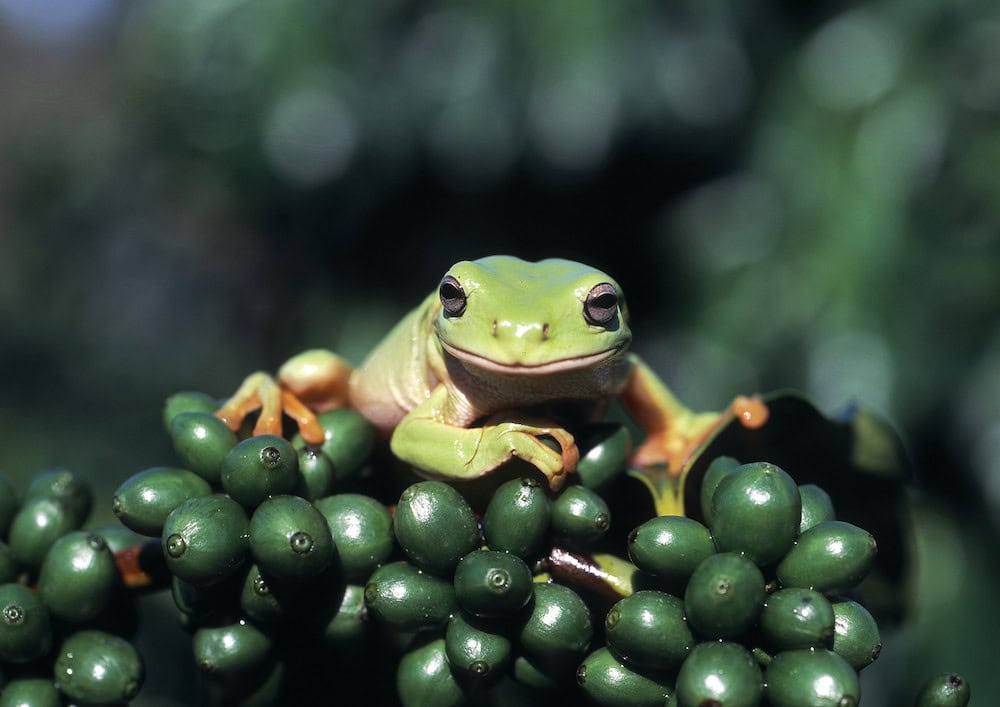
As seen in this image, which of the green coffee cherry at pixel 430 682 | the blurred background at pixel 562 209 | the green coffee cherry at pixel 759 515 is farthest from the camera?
the blurred background at pixel 562 209

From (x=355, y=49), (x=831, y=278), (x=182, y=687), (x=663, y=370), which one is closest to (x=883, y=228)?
(x=831, y=278)

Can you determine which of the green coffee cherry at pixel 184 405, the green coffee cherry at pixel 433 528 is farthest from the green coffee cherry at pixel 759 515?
the green coffee cherry at pixel 184 405

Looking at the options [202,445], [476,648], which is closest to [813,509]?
[476,648]

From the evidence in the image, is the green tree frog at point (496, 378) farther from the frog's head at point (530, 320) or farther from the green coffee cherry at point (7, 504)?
the green coffee cherry at point (7, 504)

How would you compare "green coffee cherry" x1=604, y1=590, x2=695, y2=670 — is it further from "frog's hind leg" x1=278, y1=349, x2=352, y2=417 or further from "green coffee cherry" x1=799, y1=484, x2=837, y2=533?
"frog's hind leg" x1=278, y1=349, x2=352, y2=417

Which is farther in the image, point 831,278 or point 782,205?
point 782,205

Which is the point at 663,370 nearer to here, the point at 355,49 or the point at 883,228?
the point at 883,228

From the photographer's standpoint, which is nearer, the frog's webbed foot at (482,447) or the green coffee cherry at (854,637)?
the green coffee cherry at (854,637)
